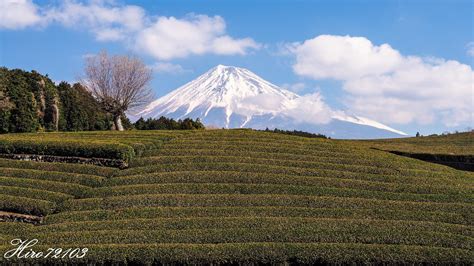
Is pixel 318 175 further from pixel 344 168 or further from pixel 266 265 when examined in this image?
pixel 266 265

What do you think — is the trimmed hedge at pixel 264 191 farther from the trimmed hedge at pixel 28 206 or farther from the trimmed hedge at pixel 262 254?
the trimmed hedge at pixel 262 254

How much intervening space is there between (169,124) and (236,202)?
110 ft

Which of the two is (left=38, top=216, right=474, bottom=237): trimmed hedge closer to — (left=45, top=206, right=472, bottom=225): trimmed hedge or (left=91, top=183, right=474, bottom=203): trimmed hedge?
(left=45, top=206, right=472, bottom=225): trimmed hedge

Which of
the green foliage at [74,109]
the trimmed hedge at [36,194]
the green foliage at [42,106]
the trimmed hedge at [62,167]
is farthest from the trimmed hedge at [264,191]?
the green foliage at [74,109]

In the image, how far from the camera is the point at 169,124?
5453 centimetres

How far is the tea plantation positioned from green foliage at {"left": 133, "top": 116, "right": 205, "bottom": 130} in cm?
1869

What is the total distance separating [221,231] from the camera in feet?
61.1

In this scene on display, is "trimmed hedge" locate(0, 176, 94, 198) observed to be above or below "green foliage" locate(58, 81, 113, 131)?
below

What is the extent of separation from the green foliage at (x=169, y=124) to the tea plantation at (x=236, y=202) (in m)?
18.7

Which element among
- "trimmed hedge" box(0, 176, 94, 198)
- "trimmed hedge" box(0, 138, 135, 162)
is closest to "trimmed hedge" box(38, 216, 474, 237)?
"trimmed hedge" box(0, 176, 94, 198)

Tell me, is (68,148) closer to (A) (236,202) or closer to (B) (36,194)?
(B) (36,194)

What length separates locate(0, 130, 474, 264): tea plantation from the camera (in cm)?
1719

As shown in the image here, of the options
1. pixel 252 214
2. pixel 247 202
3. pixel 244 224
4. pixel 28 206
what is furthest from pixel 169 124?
pixel 244 224

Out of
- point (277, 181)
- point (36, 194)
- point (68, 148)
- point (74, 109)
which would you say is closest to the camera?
point (36, 194)
